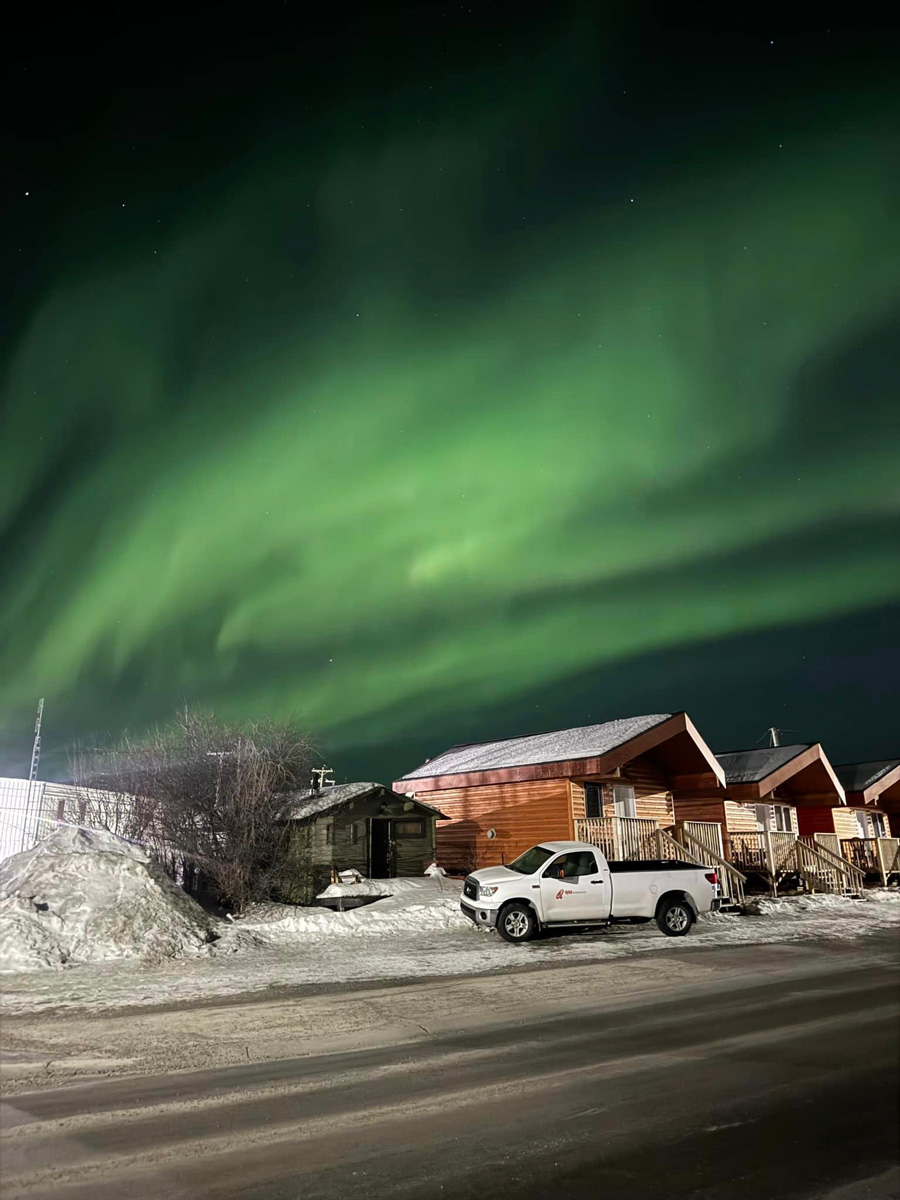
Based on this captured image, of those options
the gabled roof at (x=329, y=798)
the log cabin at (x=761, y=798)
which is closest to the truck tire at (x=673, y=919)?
the gabled roof at (x=329, y=798)

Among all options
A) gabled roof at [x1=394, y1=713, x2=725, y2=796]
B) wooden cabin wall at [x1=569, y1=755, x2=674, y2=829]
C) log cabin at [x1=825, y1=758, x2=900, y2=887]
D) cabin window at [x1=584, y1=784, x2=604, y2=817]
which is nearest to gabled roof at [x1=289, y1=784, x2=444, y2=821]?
gabled roof at [x1=394, y1=713, x2=725, y2=796]

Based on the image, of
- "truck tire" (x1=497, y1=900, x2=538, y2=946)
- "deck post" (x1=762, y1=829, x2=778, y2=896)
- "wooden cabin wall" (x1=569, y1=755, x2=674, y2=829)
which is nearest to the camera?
"truck tire" (x1=497, y1=900, x2=538, y2=946)

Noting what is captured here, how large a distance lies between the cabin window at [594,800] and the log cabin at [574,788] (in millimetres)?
37

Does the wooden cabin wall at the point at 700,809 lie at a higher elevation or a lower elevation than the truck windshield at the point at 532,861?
higher

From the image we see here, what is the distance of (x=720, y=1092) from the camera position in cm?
646

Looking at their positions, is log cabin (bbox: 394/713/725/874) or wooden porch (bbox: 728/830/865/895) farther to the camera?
wooden porch (bbox: 728/830/865/895)

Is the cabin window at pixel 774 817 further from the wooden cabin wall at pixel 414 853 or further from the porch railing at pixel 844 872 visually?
the wooden cabin wall at pixel 414 853

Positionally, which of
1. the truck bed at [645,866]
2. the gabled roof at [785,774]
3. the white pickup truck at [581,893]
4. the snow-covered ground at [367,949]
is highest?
the gabled roof at [785,774]

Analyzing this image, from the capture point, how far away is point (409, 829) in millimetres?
28234

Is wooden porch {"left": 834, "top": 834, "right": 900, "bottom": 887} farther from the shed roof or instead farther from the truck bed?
the truck bed

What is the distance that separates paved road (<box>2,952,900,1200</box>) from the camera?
486cm

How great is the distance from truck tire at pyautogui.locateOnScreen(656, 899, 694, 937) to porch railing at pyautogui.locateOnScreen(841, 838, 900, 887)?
18.3 m

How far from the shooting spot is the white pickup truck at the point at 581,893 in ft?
56.4

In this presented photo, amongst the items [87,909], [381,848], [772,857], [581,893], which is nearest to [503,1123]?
[87,909]
